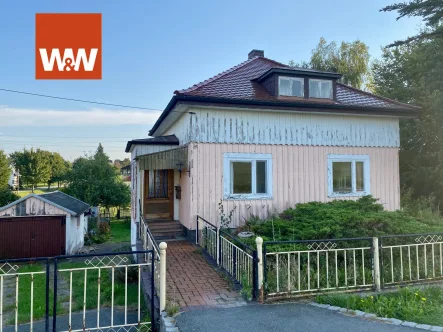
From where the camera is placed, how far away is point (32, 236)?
62.0 ft

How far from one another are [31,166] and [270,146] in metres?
55.2

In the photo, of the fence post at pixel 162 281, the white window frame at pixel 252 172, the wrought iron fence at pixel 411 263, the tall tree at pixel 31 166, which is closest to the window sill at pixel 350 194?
the white window frame at pixel 252 172

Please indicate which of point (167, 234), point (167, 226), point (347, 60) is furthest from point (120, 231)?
point (347, 60)

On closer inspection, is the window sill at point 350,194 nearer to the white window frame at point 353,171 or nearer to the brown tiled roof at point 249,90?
the white window frame at point 353,171

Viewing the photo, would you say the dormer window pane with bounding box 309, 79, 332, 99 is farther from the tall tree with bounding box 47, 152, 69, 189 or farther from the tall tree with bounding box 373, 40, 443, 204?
the tall tree with bounding box 47, 152, 69, 189

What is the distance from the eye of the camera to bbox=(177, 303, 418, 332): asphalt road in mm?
4477

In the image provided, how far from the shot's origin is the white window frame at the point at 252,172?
1023cm

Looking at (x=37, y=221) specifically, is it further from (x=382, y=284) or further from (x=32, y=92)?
(x=382, y=284)

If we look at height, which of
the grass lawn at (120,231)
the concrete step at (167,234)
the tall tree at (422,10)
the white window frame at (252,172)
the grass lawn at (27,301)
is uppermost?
the tall tree at (422,10)

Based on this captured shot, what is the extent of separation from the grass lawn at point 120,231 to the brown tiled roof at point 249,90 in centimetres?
1870

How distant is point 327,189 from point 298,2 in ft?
22.4

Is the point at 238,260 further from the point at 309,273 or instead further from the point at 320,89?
the point at 320,89

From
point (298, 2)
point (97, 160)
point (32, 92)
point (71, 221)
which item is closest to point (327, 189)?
point (298, 2)

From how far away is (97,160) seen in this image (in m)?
32.9
